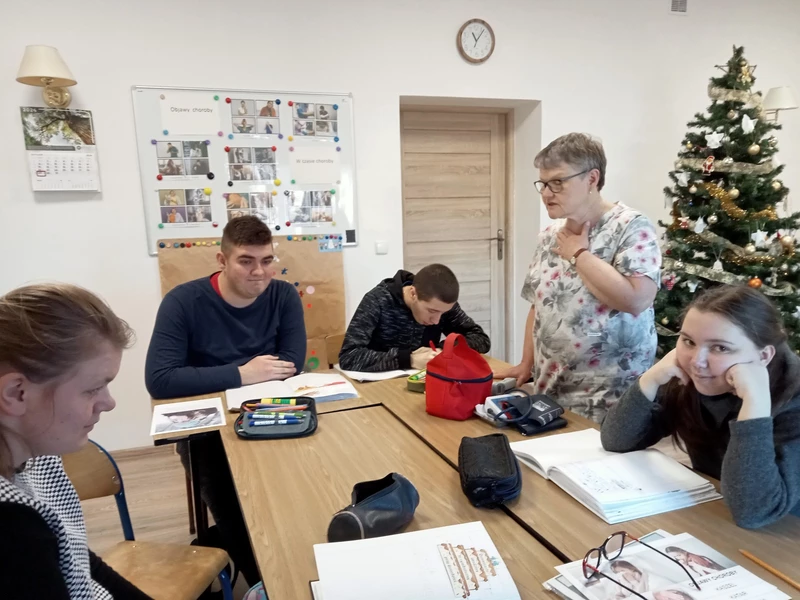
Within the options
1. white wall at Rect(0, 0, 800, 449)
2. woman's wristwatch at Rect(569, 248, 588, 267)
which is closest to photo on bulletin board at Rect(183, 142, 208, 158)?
white wall at Rect(0, 0, 800, 449)

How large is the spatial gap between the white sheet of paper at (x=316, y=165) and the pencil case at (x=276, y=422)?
187 cm

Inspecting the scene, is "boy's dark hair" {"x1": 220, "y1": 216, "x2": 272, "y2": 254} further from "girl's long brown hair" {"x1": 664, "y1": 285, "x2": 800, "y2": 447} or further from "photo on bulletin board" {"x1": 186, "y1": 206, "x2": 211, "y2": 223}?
"girl's long brown hair" {"x1": 664, "y1": 285, "x2": 800, "y2": 447}

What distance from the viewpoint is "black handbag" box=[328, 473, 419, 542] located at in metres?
1.02

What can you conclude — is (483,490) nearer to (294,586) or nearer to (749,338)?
(294,586)

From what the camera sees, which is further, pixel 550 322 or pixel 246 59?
pixel 246 59

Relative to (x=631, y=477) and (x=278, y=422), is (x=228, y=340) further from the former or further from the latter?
(x=631, y=477)

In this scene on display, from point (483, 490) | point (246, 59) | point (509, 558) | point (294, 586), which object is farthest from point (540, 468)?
point (246, 59)

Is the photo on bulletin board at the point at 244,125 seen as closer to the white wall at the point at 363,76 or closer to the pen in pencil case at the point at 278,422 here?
the white wall at the point at 363,76

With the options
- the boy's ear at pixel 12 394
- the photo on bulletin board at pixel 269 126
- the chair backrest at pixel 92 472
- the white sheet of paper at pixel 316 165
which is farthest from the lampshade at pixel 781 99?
the boy's ear at pixel 12 394

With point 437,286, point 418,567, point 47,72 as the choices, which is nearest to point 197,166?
point 47,72

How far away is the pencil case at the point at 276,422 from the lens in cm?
153

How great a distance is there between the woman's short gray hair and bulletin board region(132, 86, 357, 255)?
1818 mm

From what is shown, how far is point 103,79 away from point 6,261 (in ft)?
3.44

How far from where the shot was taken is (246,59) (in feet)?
10.0
